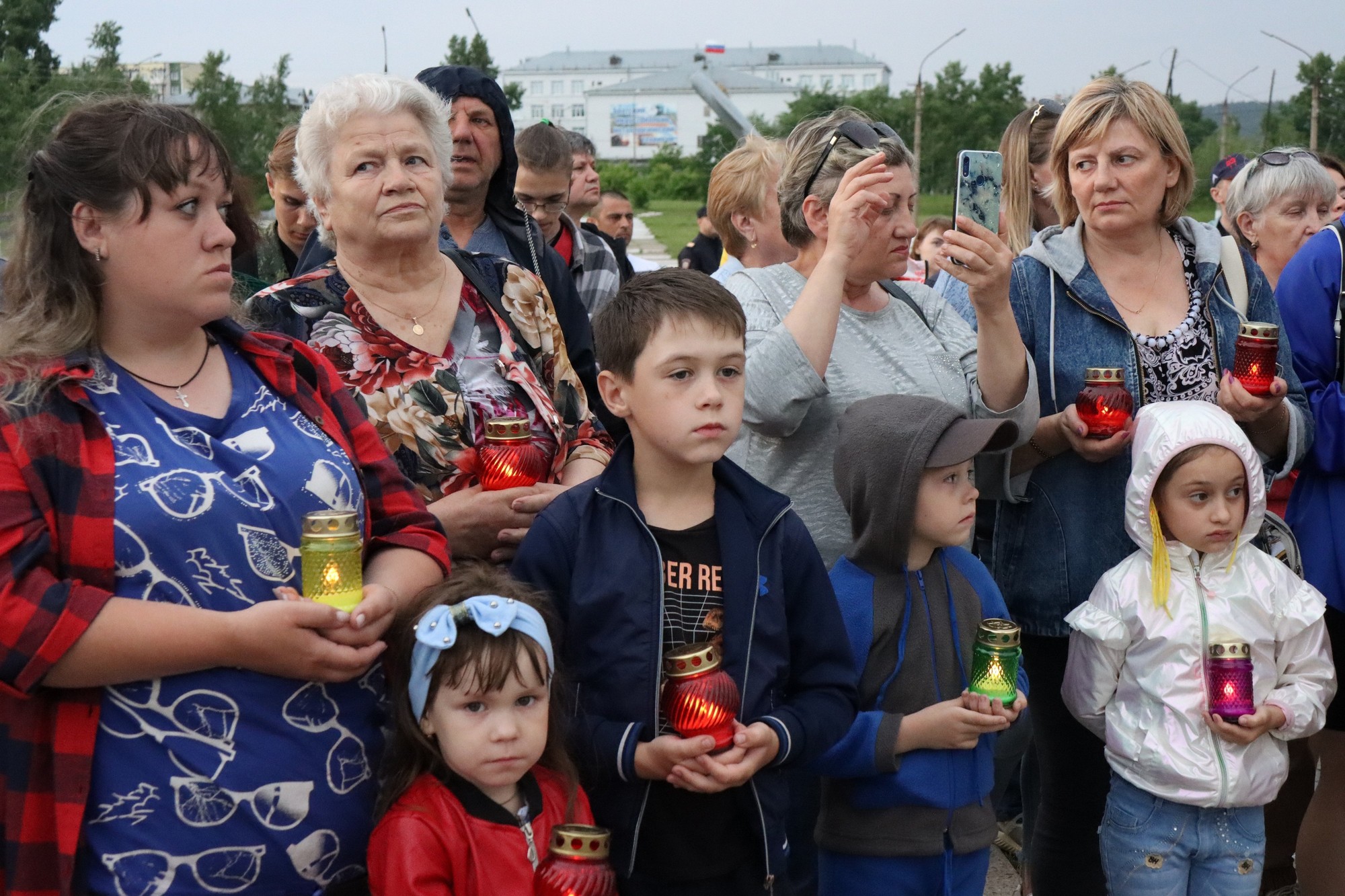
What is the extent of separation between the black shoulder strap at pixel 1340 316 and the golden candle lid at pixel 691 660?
97.6 inches

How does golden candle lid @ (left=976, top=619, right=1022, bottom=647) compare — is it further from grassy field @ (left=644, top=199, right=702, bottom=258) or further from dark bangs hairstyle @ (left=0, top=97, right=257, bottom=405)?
grassy field @ (left=644, top=199, right=702, bottom=258)

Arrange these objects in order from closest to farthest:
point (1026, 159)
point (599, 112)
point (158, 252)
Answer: point (158, 252)
point (1026, 159)
point (599, 112)

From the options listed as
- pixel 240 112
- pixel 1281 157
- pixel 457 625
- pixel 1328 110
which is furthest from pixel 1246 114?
pixel 457 625

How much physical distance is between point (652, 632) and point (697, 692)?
0.87 feet

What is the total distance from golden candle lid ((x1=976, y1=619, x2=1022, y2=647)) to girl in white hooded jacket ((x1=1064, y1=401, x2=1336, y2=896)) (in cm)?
58

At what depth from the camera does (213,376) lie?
2396 millimetres

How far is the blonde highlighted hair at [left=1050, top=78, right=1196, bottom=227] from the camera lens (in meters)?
3.51

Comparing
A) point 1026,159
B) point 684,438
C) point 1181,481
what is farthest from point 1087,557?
point 1026,159

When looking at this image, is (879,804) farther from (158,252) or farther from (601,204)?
(601,204)

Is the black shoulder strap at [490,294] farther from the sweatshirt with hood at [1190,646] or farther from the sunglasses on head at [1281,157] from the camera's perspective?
the sunglasses on head at [1281,157]

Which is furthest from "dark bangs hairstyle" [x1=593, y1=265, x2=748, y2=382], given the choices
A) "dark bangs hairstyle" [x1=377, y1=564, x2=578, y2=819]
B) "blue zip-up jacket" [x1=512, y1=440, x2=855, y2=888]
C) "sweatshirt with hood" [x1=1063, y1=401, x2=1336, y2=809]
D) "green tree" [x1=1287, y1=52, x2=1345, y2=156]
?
"green tree" [x1=1287, y1=52, x2=1345, y2=156]

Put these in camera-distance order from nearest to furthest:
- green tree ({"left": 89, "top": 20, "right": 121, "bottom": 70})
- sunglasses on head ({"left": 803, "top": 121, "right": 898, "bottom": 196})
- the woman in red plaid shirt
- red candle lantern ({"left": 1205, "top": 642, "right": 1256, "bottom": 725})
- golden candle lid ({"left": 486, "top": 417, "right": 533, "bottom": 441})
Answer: the woman in red plaid shirt → golden candle lid ({"left": 486, "top": 417, "right": 533, "bottom": 441}) → red candle lantern ({"left": 1205, "top": 642, "right": 1256, "bottom": 725}) → sunglasses on head ({"left": 803, "top": 121, "right": 898, "bottom": 196}) → green tree ({"left": 89, "top": 20, "right": 121, "bottom": 70})

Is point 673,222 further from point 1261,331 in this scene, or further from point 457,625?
point 457,625

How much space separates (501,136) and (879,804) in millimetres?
2544
